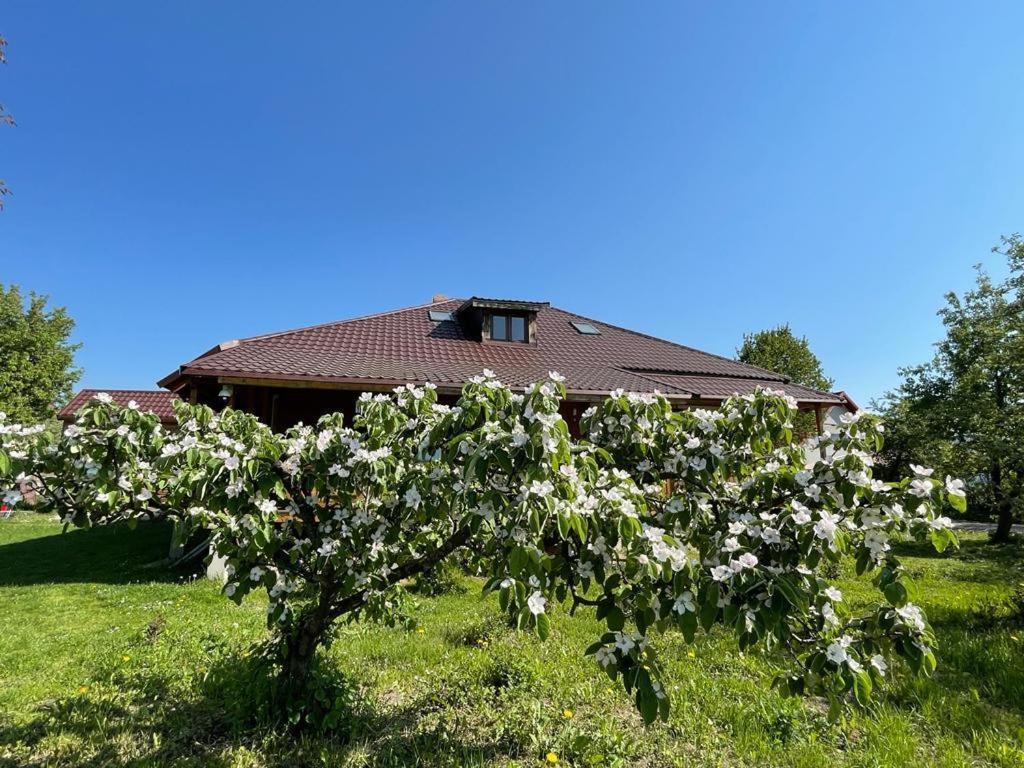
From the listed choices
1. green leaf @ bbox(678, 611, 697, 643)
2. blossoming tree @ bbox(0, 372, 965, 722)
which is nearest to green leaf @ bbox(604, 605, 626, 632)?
blossoming tree @ bbox(0, 372, 965, 722)

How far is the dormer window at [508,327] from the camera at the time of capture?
37.8 feet

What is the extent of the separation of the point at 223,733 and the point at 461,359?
7652 mm

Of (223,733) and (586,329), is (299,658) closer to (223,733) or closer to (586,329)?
(223,733)

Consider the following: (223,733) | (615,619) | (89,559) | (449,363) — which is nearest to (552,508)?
(615,619)

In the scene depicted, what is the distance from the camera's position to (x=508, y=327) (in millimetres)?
11633

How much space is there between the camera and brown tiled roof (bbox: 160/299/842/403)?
7.73m

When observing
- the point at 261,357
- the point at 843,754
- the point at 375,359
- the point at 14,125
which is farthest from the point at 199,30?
the point at 843,754

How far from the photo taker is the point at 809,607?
6.55 feet

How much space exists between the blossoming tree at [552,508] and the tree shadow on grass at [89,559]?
4475mm

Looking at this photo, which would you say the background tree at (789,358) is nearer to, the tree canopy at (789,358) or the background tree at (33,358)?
the tree canopy at (789,358)

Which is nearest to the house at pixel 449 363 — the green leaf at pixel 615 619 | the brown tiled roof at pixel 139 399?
the green leaf at pixel 615 619

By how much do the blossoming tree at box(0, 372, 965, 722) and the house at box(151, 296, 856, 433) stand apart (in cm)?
491

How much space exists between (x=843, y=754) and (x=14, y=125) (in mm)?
9047

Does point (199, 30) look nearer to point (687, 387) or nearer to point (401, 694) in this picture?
point (401, 694)
